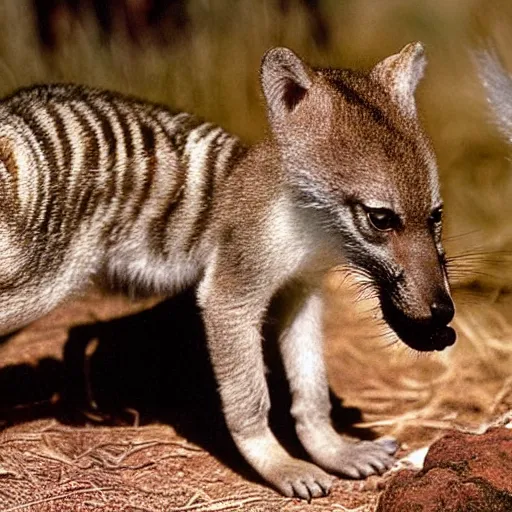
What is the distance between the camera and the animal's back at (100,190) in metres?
2.82

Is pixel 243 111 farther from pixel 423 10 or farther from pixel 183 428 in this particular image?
pixel 183 428

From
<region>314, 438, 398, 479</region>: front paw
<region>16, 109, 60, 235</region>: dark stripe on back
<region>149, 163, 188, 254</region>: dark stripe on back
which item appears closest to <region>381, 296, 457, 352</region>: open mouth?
<region>314, 438, 398, 479</region>: front paw

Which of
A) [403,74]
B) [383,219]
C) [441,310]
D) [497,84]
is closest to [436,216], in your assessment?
[383,219]

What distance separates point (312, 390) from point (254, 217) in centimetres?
53

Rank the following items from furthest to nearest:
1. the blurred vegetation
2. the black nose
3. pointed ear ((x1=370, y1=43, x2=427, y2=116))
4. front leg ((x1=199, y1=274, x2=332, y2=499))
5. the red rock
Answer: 1. the blurred vegetation
2. front leg ((x1=199, y1=274, x2=332, y2=499))
3. pointed ear ((x1=370, y1=43, x2=427, y2=116))
4. the black nose
5. the red rock

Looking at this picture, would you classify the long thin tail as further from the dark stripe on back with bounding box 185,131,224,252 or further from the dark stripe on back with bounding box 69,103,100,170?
the dark stripe on back with bounding box 69,103,100,170

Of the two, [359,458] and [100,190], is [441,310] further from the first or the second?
[100,190]

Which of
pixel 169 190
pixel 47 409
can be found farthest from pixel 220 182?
pixel 47 409

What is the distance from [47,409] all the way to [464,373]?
3.76ft

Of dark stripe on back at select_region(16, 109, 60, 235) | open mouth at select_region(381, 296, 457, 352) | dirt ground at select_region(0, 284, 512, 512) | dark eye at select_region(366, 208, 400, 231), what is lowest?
dirt ground at select_region(0, 284, 512, 512)

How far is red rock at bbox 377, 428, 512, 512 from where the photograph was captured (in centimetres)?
217

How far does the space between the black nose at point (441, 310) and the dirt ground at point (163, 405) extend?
0.51 meters

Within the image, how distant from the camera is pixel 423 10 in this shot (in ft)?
10.0

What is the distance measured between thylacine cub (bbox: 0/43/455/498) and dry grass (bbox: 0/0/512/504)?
0.15 metres
